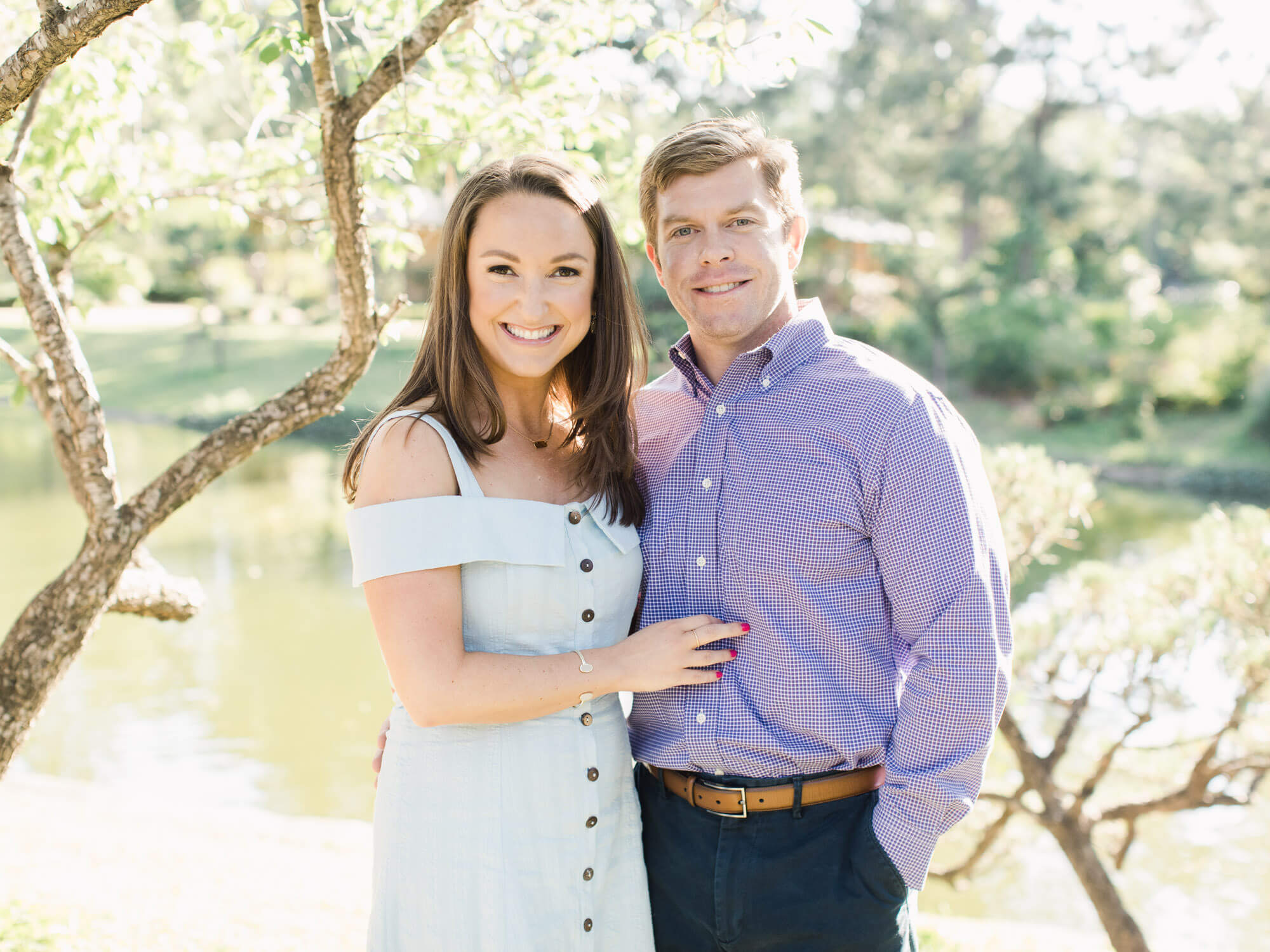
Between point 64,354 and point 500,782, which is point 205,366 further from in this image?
point 500,782

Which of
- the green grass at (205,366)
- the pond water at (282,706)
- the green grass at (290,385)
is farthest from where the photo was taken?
the green grass at (205,366)

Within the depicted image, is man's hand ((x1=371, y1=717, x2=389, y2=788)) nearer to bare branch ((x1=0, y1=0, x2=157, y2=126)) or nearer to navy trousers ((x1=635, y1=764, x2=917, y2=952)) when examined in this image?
navy trousers ((x1=635, y1=764, x2=917, y2=952))

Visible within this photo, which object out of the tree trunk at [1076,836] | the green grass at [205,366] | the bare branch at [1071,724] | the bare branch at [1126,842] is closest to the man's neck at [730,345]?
the tree trunk at [1076,836]

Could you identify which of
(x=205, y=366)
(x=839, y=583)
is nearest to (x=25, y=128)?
(x=839, y=583)

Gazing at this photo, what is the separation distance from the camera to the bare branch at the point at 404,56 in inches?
105

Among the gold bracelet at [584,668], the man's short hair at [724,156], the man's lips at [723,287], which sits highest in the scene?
the man's short hair at [724,156]

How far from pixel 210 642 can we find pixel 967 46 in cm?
1898

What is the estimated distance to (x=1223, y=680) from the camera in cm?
458

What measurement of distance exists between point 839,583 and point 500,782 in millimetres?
730

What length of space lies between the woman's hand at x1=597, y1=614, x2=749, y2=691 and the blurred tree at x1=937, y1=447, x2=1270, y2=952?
8.03ft

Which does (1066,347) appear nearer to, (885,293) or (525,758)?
(885,293)

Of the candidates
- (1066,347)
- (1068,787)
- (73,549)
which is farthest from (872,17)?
(1068,787)

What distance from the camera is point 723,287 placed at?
2328 millimetres

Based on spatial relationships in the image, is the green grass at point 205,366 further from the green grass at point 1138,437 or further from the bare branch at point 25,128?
the bare branch at point 25,128
